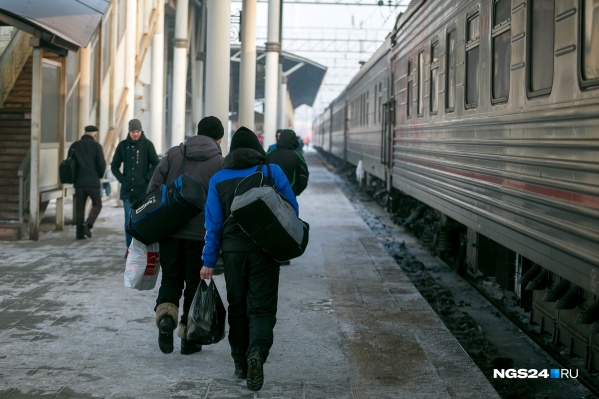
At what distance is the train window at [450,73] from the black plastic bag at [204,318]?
484 centimetres

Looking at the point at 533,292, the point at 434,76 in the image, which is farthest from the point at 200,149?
the point at 434,76

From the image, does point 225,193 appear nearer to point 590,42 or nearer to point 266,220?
point 266,220

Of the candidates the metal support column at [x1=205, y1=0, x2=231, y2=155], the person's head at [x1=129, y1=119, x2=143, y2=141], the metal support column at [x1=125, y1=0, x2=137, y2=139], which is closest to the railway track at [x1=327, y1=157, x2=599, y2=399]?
the metal support column at [x1=205, y1=0, x2=231, y2=155]

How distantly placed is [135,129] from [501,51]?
494 cm

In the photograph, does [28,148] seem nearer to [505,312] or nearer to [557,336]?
[505,312]

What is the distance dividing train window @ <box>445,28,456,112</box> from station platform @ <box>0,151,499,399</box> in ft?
6.56

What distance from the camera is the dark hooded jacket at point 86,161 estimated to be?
1427cm

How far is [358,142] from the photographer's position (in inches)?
1091

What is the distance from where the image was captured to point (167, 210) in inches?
278

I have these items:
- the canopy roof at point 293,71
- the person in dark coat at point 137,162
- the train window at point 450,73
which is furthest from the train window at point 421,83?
the canopy roof at point 293,71

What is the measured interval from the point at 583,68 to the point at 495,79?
258 centimetres

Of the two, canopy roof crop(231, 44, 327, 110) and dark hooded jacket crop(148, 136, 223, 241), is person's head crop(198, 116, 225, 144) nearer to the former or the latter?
dark hooded jacket crop(148, 136, 223, 241)

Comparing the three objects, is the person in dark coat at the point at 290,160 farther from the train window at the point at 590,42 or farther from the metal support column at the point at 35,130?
the train window at the point at 590,42

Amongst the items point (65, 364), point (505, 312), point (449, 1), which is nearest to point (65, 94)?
point (449, 1)
